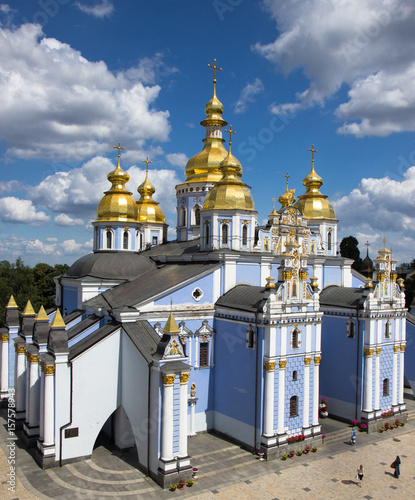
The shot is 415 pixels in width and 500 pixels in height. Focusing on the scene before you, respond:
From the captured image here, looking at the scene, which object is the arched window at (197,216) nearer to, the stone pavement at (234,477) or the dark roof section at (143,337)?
the dark roof section at (143,337)

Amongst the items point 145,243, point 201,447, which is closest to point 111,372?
point 201,447

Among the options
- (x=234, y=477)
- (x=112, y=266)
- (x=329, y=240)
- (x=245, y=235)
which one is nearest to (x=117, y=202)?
(x=112, y=266)

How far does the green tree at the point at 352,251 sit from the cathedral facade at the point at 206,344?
751 inches

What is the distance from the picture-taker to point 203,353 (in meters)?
19.0

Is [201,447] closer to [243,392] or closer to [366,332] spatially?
[243,392]

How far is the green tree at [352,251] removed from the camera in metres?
43.6

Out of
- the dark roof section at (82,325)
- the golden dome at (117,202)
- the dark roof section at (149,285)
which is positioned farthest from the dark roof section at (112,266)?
the dark roof section at (82,325)

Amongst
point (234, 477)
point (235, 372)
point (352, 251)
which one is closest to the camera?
point (234, 477)

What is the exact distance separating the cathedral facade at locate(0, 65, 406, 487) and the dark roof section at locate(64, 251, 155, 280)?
7 centimetres

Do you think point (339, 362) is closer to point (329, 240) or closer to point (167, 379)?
point (329, 240)

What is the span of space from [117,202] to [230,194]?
22.9 feet

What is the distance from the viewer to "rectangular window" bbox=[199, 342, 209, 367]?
18.9m

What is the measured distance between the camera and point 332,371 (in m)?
21.3

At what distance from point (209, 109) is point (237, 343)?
15.7 m
